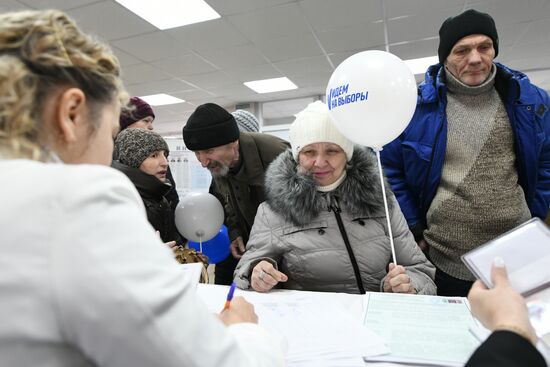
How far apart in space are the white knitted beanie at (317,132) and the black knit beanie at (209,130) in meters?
0.60

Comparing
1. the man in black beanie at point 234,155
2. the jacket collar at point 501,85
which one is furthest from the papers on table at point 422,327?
the man in black beanie at point 234,155

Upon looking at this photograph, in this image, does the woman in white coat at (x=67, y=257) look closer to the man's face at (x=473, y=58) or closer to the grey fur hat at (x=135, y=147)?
the grey fur hat at (x=135, y=147)

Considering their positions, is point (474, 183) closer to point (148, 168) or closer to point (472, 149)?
point (472, 149)

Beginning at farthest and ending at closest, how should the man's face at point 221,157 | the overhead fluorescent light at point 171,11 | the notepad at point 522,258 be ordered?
the overhead fluorescent light at point 171,11, the man's face at point 221,157, the notepad at point 522,258

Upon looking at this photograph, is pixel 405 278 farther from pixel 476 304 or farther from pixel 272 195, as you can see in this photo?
pixel 272 195

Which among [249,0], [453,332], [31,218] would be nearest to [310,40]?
[249,0]

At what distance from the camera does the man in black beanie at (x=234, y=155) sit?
1.99m

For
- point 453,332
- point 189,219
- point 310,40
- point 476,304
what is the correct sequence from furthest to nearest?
point 310,40, point 189,219, point 453,332, point 476,304

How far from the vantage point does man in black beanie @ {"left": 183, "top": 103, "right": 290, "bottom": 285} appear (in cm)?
199

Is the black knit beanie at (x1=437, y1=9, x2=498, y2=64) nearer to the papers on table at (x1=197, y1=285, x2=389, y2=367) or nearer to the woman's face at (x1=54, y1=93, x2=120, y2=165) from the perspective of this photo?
the papers on table at (x1=197, y1=285, x2=389, y2=367)

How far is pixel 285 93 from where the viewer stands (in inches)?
269

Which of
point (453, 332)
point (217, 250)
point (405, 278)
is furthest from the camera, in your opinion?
point (217, 250)

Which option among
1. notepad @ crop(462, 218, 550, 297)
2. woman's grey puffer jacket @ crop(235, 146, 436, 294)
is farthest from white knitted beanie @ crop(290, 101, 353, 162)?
notepad @ crop(462, 218, 550, 297)

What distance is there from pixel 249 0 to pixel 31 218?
3399mm
